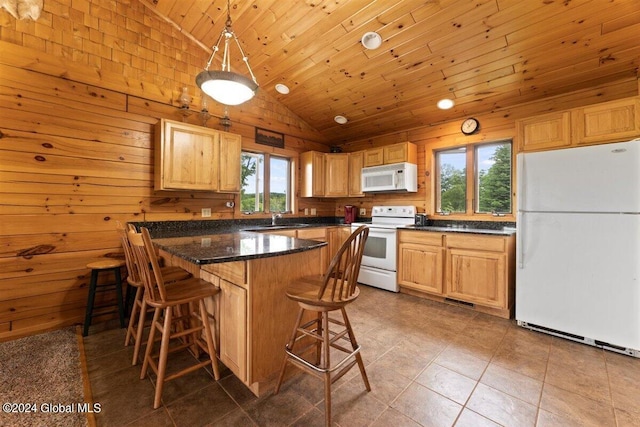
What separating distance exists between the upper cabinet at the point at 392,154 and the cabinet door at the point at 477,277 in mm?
1502

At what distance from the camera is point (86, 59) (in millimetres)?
2693

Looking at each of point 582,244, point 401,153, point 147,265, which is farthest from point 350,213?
point 147,265

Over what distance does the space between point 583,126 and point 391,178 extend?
2067mm

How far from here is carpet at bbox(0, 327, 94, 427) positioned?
4.86 feet

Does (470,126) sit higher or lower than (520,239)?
higher

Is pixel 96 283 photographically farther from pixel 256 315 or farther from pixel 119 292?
pixel 256 315

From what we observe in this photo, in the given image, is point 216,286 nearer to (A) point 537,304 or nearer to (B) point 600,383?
(B) point 600,383

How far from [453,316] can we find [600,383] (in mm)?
1197

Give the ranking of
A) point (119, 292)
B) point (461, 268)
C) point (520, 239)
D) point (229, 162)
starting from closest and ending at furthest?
point (119, 292)
point (520, 239)
point (461, 268)
point (229, 162)

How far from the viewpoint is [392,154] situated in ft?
13.3

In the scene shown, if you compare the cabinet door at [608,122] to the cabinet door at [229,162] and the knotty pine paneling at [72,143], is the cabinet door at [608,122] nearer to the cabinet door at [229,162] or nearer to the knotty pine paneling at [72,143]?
the cabinet door at [229,162]

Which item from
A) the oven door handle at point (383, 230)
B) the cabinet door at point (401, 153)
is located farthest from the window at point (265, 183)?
the cabinet door at point (401, 153)

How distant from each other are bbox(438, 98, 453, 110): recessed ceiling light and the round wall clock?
34 cm

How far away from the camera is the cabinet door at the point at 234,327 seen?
A: 1593mm
